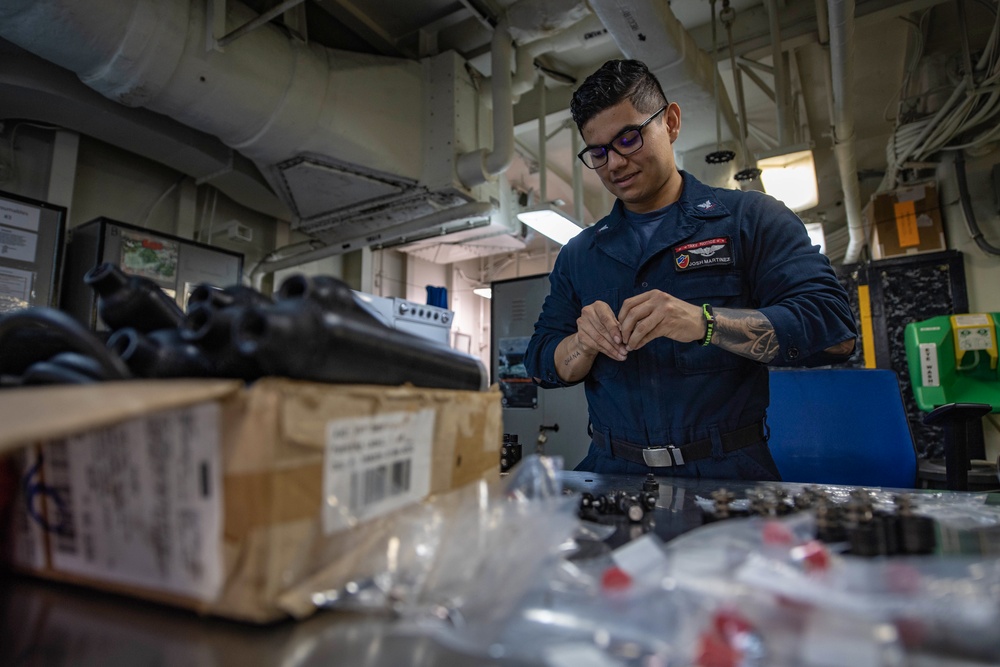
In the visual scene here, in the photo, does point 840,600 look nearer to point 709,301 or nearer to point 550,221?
point 709,301

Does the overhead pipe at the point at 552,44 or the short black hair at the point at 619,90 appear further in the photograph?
the overhead pipe at the point at 552,44

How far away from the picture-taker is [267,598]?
11.4 inches

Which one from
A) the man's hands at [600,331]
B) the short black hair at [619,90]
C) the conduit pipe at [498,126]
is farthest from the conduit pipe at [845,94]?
the man's hands at [600,331]

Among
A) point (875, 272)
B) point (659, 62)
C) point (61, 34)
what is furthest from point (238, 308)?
point (875, 272)

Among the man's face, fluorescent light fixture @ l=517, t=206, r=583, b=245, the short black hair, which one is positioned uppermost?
fluorescent light fixture @ l=517, t=206, r=583, b=245

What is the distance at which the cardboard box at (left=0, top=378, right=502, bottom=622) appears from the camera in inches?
11.3

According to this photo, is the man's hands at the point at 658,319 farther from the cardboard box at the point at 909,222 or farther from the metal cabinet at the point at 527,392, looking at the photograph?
the cardboard box at the point at 909,222

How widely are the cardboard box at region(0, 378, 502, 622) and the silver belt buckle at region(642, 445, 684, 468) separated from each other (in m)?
0.73

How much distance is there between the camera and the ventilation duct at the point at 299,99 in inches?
67.3

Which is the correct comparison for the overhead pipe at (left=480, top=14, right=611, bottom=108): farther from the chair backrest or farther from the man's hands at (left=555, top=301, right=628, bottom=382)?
the man's hands at (left=555, top=301, right=628, bottom=382)

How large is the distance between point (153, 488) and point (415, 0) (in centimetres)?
304

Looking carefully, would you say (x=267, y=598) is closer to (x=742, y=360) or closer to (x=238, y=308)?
(x=238, y=308)

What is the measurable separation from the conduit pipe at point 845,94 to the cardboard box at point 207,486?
2.25 metres

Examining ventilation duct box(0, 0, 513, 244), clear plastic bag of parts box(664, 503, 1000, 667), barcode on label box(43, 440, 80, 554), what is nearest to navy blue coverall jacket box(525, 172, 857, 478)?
clear plastic bag of parts box(664, 503, 1000, 667)
